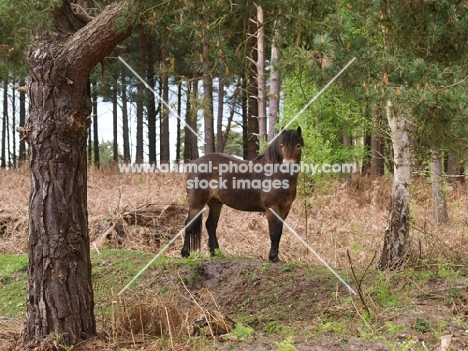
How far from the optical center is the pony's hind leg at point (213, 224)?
820cm

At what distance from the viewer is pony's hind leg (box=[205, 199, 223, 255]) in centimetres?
820

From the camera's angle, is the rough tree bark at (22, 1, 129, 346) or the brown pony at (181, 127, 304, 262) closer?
the rough tree bark at (22, 1, 129, 346)

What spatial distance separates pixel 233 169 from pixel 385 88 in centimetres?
390

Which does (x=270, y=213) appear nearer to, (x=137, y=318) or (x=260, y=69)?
(x=137, y=318)

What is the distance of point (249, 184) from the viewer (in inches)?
299

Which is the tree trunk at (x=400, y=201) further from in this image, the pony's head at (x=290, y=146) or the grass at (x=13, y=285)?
the grass at (x=13, y=285)

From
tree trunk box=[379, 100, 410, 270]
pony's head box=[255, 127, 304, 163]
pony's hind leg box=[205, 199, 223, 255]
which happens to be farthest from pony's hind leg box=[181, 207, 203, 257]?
tree trunk box=[379, 100, 410, 270]

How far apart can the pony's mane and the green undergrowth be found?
1.40 m

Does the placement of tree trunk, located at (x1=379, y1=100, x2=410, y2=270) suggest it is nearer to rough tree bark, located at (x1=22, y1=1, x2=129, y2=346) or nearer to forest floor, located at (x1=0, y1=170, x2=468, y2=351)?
forest floor, located at (x1=0, y1=170, x2=468, y2=351)

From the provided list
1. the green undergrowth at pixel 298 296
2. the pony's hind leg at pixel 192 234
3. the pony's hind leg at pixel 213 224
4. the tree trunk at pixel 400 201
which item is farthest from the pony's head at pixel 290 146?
the pony's hind leg at pixel 192 234

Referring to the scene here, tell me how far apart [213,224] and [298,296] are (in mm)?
2396

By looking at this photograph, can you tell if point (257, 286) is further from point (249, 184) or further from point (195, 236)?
point (195, 236)

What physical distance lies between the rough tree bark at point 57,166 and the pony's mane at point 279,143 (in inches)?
103


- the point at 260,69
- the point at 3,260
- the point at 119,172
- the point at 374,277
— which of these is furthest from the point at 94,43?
the point at 119,172
